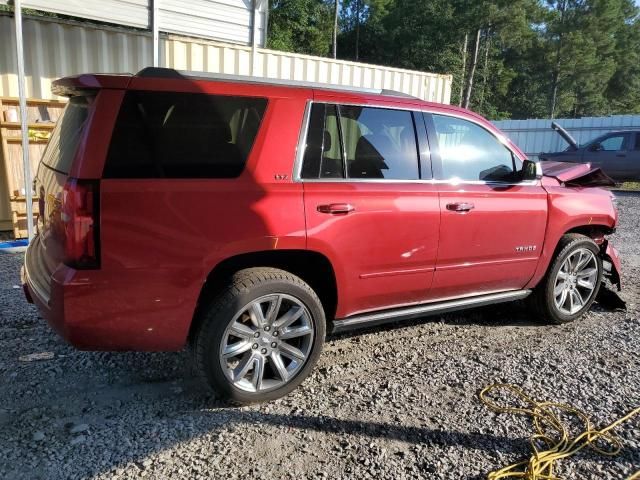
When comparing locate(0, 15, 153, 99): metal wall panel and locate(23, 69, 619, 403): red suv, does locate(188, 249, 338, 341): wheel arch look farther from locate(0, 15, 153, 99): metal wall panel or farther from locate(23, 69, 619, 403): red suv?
locate(0, 15, 153, 99): metal wall panel

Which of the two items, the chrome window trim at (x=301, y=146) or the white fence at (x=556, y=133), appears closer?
the chrome window trim at (x=301, y=146)

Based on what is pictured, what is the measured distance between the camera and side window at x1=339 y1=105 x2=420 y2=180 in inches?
140

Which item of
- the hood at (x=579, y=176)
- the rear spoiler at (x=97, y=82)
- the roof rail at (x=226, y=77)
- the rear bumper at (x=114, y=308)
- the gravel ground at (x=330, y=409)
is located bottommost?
the gravel ground at (x=330, y=409)

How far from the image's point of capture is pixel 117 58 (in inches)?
313

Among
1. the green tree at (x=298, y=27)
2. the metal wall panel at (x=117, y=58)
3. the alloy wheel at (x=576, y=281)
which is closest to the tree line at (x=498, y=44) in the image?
the green tree at (x=298, y=27)

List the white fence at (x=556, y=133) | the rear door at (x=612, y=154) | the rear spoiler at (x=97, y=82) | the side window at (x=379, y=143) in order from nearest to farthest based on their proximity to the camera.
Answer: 1. the rear spoiler at (x=97, y=82)
2. the side window at (x=379, y=143)
3. the rear door at (x=612, y=154)
4. the white fence at (x=556, y=133)

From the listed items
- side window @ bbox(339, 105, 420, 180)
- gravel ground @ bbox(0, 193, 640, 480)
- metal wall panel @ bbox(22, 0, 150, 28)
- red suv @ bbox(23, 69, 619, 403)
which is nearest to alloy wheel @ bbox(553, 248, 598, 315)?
gravel ground @ bbox(0, 193, 640, 480)

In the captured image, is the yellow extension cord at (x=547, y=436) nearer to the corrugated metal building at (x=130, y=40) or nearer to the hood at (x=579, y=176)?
the hood at (x=579, y=176)

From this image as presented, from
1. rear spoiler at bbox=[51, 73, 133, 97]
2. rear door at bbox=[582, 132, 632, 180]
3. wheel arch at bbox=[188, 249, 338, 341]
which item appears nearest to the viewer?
rear spoiler at bbox=[51, 73, 133, 97]

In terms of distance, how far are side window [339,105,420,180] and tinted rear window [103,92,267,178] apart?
2.20 feet

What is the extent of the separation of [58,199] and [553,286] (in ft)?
12.9

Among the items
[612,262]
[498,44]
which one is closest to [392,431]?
[612,262]

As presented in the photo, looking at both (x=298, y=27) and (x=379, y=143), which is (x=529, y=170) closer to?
(x=379, y=143)

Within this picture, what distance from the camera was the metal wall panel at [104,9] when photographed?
6.07 meters
